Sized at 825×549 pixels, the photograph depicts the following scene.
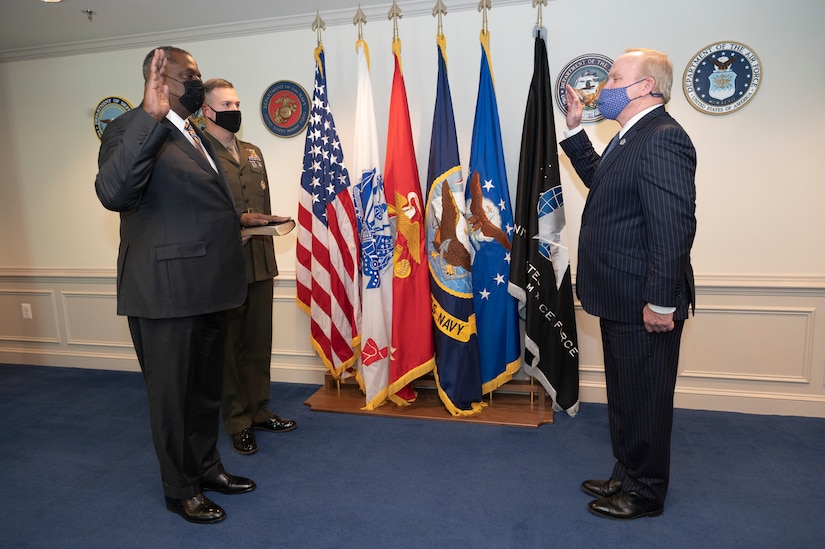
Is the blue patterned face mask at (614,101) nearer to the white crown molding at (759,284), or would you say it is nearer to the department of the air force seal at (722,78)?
the department of the air force seal at (722,78)

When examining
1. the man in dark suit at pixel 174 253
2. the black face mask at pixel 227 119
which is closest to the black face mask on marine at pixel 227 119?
the black face mask at pixel 227 119

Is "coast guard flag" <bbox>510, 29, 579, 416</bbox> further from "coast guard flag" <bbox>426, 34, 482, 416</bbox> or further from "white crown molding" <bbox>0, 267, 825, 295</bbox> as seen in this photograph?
"white crown molding" <bbox>0, 267, 825, 295</bbox>

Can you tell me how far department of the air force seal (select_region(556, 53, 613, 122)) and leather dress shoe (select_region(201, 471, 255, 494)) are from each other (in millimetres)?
2421

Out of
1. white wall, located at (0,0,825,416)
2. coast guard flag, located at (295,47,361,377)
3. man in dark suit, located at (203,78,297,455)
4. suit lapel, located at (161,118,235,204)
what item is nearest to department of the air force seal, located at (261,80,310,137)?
white wall, located at (0,0,825,416)

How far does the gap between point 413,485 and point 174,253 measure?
1.31 meters

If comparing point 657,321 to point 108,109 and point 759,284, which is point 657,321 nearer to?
point 759,284

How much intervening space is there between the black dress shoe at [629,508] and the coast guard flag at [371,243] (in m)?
1.35

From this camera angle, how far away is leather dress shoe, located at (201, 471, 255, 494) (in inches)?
84.7

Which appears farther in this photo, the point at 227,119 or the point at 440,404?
the point at 440,404

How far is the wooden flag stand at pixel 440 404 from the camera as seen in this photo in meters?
2.83

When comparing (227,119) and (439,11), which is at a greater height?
(439,11)

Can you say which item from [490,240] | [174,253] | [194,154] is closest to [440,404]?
[490,240]

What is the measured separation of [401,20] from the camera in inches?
121

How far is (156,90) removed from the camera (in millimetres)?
1628
